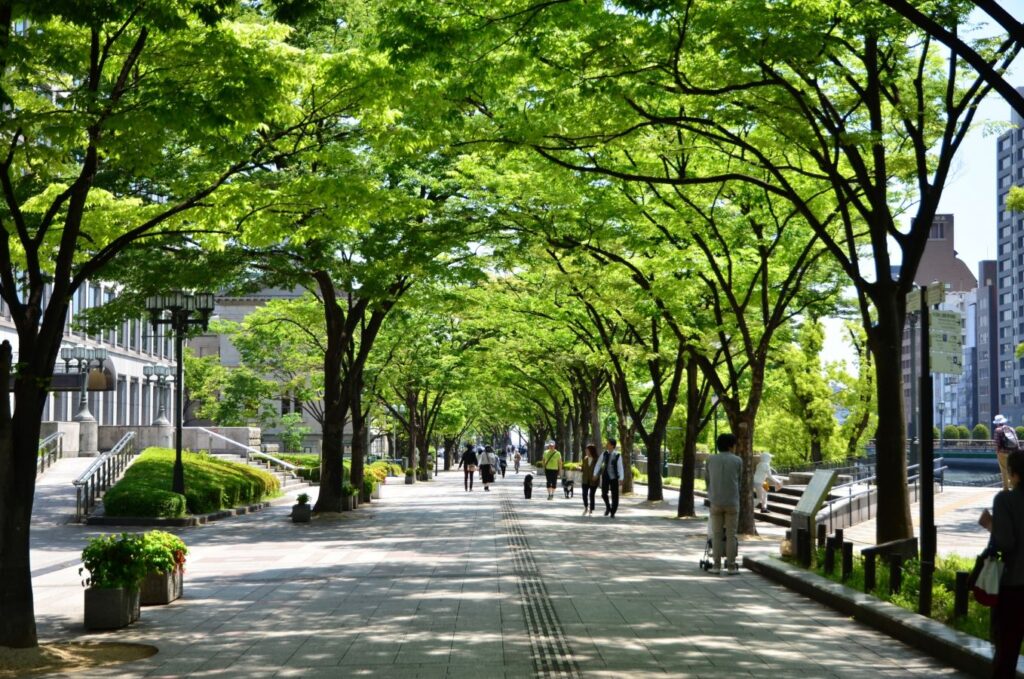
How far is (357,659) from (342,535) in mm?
14382

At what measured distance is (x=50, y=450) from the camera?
4138 centimetres

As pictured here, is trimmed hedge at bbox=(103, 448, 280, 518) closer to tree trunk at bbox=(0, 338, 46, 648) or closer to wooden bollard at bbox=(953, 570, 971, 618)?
tree trunk at bbox=(0, 338, 46, 648)

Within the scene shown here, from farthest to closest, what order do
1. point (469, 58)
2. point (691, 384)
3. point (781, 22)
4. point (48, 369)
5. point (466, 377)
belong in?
point (466, 377) → point (691, 384) → point (469, 58) → point (781, 22) → point (48, 369)

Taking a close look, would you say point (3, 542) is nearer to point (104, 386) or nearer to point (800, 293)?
point (800, 293)

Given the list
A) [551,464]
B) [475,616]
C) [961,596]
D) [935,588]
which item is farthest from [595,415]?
[961,596]

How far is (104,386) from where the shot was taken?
165 ft

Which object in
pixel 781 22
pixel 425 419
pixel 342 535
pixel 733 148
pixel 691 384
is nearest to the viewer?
pixel 781 22

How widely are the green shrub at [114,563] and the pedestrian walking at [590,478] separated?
18.6 meters

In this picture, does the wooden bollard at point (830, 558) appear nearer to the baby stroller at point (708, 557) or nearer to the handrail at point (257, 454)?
the baby stroller at point (708, 557)

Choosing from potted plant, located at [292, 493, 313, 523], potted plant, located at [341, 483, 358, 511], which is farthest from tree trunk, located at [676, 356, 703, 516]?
potted plant, located at [292, 493, 313, 523]

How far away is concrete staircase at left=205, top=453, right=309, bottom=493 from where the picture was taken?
48.2 meters

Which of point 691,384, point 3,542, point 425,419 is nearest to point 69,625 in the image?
point 3,542

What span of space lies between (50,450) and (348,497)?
1575 centimetres

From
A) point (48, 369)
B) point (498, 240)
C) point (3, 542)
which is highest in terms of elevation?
point (498, 240)
